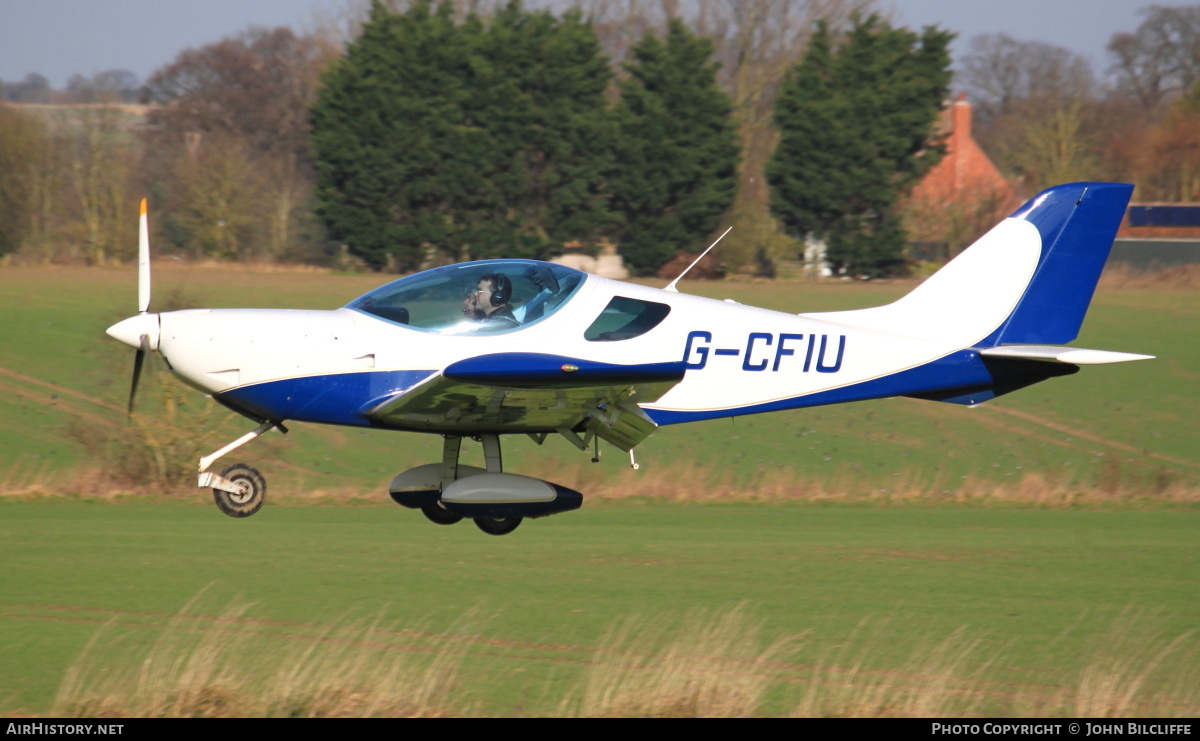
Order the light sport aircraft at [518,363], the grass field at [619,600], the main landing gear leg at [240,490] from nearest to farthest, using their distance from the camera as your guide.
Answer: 1. the grass field at [619,600]
2. the light sport aircraft at [518,363]
3. the main landing gear leg at [240,490]

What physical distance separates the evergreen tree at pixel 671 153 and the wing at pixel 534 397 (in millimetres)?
28705

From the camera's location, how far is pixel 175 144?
65000 millimetres

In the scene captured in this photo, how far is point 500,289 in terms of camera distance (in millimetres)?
9562

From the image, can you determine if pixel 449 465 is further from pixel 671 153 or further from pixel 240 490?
pixel 671 153

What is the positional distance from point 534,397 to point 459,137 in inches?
1223

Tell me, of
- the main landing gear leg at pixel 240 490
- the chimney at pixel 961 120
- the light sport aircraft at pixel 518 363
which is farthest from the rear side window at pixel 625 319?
the chimney at pixel 961 120

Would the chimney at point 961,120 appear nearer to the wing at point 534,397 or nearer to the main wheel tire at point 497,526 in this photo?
the main wheel tire at point 497,526

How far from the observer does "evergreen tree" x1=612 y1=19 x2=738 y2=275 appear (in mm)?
39062

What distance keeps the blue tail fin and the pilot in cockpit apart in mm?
4391

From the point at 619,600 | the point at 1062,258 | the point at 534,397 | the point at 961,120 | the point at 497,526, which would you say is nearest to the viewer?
the point at 534,397

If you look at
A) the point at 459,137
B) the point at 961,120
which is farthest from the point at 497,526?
the point at 961,120

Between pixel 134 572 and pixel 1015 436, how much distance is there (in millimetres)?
16882

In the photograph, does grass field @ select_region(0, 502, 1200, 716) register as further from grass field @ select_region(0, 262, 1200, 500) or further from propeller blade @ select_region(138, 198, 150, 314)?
grass field @ select_region(0, 262, 1200, 500)

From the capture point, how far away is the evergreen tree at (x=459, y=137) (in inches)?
1526
